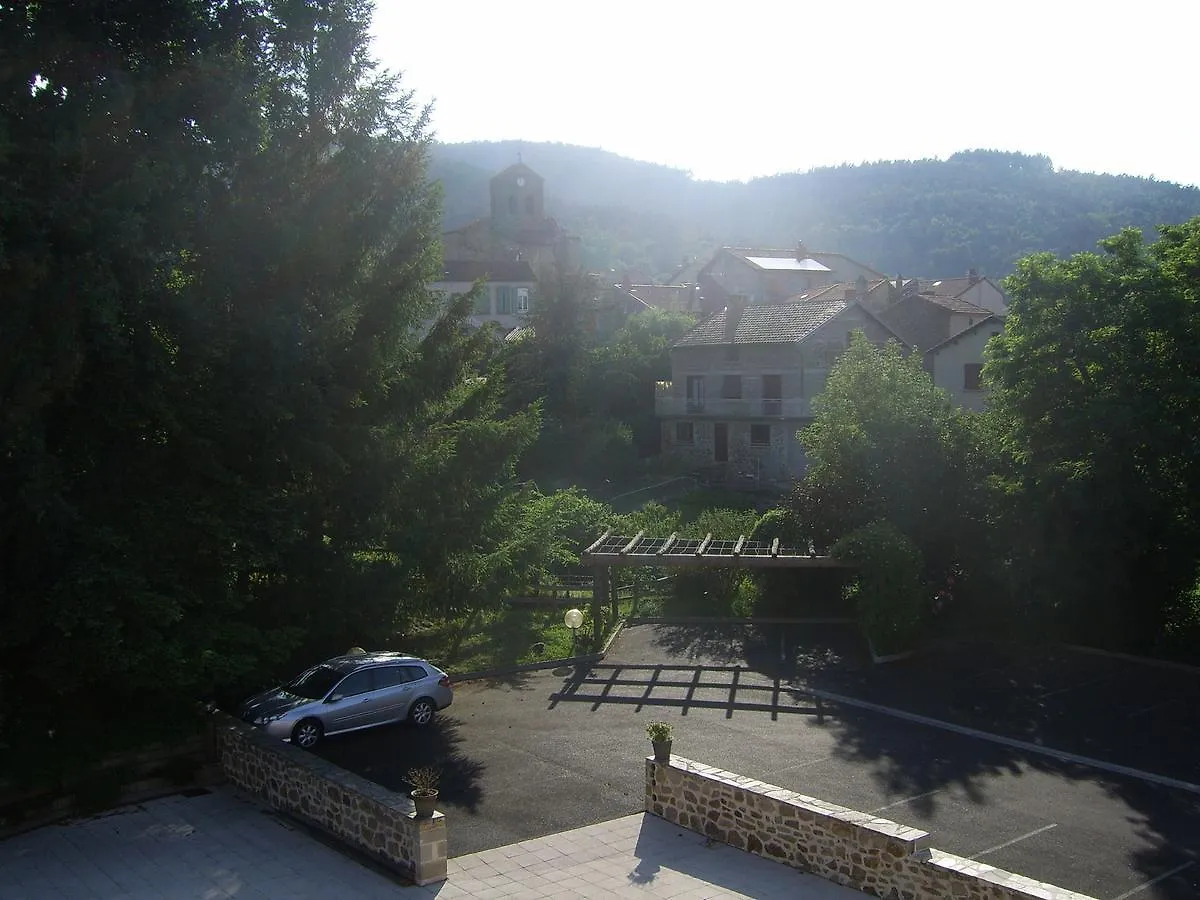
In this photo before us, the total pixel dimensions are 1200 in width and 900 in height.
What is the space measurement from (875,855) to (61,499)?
10714 millimetres

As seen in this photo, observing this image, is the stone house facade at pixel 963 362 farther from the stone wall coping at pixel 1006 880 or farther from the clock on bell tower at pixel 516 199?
the clock on bell tower at pixel 516 199

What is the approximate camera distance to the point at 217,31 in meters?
16.7

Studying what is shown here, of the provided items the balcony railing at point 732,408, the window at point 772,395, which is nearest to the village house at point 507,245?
the balcony railing at point 732,408

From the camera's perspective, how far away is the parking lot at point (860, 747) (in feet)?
43.6

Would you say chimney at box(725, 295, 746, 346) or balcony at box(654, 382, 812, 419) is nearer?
balcony at box(654, 382, 812, 419)

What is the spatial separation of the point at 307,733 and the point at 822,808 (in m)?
8.59

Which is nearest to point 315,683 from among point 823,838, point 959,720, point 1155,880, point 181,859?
point 181,859

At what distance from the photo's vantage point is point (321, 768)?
13.5 meters

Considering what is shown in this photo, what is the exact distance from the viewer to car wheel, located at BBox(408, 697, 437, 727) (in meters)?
18.0

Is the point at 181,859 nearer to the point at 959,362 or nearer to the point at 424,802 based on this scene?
the point at 424,802

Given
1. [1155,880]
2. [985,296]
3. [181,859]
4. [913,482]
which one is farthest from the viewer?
[985,296]

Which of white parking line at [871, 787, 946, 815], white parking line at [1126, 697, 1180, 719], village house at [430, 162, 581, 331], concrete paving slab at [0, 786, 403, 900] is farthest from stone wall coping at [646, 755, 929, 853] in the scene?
village house at [430, 162, 581, 331]

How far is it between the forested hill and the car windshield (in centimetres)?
10367

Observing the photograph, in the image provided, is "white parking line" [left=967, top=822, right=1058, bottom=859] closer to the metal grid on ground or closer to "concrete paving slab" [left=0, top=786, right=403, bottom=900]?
the metal grid on ground
